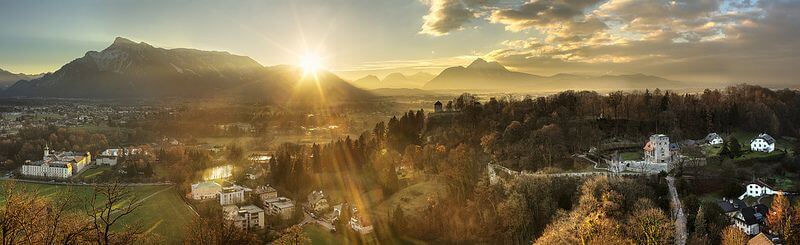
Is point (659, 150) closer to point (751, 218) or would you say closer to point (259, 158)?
point (751, 218)

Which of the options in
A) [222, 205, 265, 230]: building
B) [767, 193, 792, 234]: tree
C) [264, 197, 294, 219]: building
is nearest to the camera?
[767, 193, 792, 234]: tree

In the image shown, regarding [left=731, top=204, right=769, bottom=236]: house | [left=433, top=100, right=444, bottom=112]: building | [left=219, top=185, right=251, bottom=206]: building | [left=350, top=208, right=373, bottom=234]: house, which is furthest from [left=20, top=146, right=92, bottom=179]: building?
[left=731, top=204, right=769, bottom=236]: house

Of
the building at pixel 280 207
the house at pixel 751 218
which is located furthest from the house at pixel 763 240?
the building at pixel 280 207

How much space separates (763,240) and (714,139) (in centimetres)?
1676

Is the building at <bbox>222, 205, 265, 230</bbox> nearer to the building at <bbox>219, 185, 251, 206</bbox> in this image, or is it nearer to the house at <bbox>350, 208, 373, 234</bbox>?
the building at <bbox>219, 185, 251, 206</bbox>

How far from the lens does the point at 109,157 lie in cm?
6369

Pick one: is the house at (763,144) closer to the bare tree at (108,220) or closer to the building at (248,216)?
the building at (248,216)

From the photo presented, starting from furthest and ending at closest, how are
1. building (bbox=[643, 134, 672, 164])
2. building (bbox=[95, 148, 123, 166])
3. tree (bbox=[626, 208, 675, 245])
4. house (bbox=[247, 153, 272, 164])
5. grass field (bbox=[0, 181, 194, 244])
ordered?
building (bbox=[95, 148, 123, 166]) < house (bbox=[247, 153, 272, 164]) < grass field (bbox=[0, 181, 194, 244]) < building (bbox=[643, 134, 672, 164]) < tree (bbox=[626, 208, 675, 245])

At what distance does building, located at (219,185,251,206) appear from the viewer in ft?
137

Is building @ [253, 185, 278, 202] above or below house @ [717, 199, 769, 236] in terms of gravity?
below

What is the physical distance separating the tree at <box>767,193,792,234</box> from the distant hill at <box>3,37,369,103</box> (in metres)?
99.1

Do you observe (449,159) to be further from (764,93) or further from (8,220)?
(764,93)

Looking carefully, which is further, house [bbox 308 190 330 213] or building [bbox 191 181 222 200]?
building [bbox 191 181 222 200]

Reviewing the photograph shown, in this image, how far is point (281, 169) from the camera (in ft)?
151
